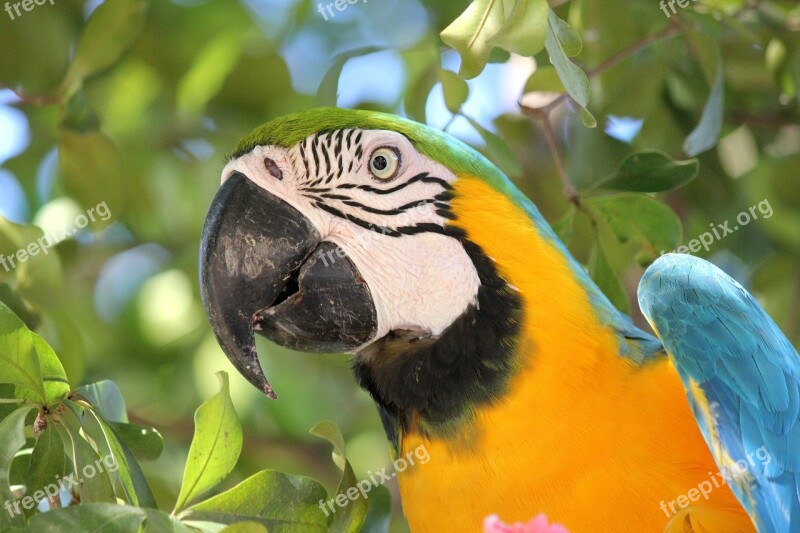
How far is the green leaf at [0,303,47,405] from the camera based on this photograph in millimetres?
1363

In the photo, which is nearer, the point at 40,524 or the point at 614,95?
the point at 40,524

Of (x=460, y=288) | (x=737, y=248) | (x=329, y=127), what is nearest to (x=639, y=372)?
(x=460, y=288)

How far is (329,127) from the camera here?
179cm

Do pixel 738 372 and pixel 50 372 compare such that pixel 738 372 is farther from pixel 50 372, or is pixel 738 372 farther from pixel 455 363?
pixel 50 372

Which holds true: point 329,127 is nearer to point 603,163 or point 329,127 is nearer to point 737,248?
point 603,163

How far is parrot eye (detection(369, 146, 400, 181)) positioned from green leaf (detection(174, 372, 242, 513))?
1.81ft

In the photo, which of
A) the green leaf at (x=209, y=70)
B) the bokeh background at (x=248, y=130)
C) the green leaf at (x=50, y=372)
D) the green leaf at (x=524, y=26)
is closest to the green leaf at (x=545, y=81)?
the bokeh background at (x=248, y=130)

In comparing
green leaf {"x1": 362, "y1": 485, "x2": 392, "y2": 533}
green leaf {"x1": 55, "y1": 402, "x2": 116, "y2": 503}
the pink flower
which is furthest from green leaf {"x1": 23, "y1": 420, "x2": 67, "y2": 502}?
the pink flower

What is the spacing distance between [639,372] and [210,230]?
835 millimetres

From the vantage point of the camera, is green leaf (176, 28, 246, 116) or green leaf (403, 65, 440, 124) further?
green leaf (176, 28, 246, 116)

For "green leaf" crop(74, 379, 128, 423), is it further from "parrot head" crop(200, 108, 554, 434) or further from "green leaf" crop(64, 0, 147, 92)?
"green leaf" crop(64, 0, 147, 92)

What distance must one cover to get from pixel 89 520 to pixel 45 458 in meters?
0.25

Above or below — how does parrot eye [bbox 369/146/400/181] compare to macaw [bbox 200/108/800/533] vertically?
above

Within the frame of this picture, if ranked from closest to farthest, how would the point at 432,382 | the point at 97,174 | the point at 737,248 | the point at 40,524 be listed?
the point at 40,524, the point at 432,382, the point at 97,174, the point at 737,248
